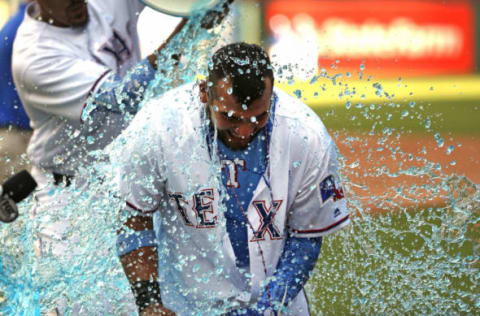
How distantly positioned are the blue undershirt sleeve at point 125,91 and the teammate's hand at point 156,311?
116 centimetres

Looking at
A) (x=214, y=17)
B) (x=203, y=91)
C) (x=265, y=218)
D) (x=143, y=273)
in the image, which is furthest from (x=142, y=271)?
(x=214, y=17)

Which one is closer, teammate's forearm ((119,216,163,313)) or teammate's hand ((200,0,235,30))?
teammate's forearm ((119,216,163,313))

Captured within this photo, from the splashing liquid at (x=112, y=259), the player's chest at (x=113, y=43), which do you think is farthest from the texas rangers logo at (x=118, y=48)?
the splashing liquid at (x=112, y=259)

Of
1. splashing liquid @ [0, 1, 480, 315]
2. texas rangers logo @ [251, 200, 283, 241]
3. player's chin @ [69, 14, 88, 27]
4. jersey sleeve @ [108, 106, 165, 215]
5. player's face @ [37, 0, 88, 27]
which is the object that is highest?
player's face @ [37, 0, 88, 27]

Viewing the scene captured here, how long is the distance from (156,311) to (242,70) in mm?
986

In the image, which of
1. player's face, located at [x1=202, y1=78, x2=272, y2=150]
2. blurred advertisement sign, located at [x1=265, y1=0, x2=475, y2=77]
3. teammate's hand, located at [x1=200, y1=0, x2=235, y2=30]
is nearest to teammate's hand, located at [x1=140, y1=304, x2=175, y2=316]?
player's face, located at [x1=202, y1=78, x2=272, y2=150]

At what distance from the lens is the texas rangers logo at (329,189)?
3.12 metres

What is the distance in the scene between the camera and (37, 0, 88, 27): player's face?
409cm

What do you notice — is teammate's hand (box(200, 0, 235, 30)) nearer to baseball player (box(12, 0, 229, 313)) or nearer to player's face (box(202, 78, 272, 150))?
baseball player (box(12, 0, 229, 313))

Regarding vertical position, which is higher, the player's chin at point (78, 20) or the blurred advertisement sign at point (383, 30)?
the player's chin at point (78, 20)

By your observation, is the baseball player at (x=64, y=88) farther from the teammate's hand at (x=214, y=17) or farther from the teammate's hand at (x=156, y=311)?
the teammate's hand at (x=156, y=311)

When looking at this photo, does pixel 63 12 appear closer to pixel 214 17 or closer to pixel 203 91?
pixel 214 17

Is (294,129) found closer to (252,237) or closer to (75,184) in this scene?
(252,237)

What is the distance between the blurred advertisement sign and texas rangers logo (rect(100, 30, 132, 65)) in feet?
38.0
